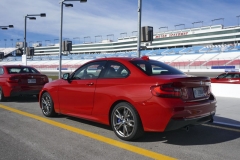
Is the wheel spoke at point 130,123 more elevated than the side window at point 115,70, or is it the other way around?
the side window at point 115,70

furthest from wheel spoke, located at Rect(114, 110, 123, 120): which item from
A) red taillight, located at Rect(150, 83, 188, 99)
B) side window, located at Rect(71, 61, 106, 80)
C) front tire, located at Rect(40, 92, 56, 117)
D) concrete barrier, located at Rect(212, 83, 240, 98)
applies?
concrete barrier, located at Rect(212, 83, 240, 98)

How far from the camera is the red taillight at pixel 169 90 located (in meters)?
4.13

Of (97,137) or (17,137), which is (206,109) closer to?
(97,137)

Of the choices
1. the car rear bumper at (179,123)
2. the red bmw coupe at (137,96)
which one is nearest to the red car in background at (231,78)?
the red bmw coupe at (137,96)

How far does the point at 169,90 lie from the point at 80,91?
212 cm

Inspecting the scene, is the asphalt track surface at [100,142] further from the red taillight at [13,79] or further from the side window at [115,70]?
the red taillight at [13,79]

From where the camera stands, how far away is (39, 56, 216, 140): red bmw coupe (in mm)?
4141

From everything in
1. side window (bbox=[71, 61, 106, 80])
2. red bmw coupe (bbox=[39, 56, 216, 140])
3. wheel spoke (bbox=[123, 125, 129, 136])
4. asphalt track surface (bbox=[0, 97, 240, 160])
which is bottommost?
asphalt track surface (bbox=[0, 97, 240, 160])

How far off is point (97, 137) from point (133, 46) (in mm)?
104921

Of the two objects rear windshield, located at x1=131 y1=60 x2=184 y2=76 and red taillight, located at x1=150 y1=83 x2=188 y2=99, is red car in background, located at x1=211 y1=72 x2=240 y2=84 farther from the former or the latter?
red taillight, located at x1=150 y1=83 x2=188 y2=99

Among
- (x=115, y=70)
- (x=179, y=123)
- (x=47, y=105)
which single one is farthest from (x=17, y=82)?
(x=179, y=123)

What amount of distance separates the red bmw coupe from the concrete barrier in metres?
6.79

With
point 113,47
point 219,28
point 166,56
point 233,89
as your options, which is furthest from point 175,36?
point 233,89

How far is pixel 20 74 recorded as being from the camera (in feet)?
30.2
